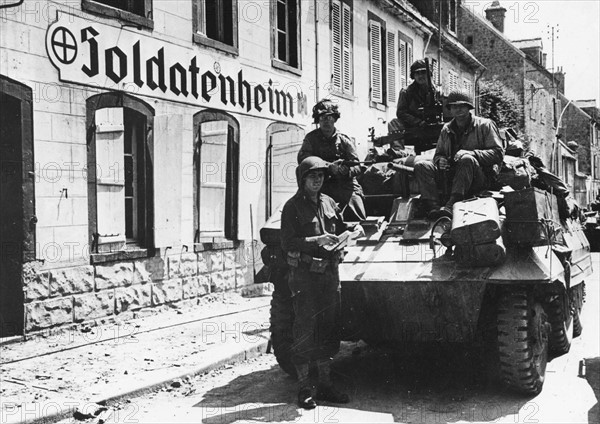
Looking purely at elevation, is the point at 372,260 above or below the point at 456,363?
above

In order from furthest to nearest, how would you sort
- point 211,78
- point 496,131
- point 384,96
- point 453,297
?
point 384,96 → point 211,78 → point 496,131 → point 453,297

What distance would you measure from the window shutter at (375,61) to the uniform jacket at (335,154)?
11.7 metres

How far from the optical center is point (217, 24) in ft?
40.3

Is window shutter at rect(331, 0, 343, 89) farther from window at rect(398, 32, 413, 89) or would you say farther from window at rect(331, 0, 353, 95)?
window at rect(398, 32, 413, 89)

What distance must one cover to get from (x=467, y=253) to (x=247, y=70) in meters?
7.77

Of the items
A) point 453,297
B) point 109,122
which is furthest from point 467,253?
point 109,122

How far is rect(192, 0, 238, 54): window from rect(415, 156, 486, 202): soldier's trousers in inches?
221

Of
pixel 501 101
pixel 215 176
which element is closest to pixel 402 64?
pixel 215 176

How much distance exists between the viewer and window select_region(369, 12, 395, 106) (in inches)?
746

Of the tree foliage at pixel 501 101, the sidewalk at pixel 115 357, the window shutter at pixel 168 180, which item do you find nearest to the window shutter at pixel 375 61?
the window shutter at pixel 168 180

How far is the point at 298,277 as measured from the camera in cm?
600

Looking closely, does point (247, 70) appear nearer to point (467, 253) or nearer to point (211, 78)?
point (211, 78)

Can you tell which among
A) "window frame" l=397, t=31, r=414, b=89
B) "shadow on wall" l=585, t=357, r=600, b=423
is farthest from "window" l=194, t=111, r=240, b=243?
"window frame" l=397, t=31, r=414, b=89

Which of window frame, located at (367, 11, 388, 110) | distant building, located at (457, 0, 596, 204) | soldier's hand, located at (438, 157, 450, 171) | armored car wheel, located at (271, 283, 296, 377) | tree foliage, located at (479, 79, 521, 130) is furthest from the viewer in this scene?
distant building, located at (457, 0, 596, 204)
